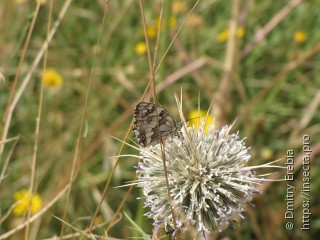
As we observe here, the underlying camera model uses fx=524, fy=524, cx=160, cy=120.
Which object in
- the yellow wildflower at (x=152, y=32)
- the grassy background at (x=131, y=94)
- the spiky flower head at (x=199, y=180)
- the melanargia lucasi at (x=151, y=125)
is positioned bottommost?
the spiky flower head at (x=199, y=180)

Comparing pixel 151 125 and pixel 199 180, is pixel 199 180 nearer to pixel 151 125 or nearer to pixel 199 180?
pixel 199 180

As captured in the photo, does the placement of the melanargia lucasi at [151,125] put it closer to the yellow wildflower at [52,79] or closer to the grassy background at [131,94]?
the grassy background at [131,94]

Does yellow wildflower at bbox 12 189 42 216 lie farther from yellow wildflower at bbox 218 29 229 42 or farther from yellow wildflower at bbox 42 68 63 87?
yellow wildflower at bbox 218 29 229 42

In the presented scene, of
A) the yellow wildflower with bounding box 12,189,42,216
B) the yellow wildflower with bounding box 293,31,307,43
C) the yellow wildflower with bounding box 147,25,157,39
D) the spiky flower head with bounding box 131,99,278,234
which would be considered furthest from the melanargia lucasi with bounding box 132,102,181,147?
the yellow wildflower with bounding box 293,31,307,43

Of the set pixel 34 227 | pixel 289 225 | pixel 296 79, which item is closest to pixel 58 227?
pixel 34 227

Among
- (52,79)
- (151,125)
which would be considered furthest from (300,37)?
(151,125)

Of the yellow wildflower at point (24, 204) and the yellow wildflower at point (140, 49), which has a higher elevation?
the yellow wildflower at point (140, 49)

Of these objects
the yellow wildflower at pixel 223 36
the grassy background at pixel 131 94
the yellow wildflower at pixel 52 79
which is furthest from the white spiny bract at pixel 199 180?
the yellow wildflower at pixel 223 36
